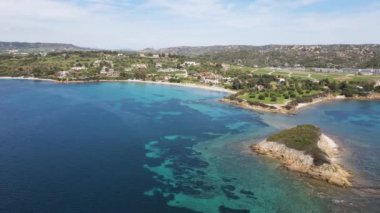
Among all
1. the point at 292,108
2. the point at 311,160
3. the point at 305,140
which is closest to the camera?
the point at 311,160

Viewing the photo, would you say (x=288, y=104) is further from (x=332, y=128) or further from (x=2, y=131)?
(x=2, y=131)

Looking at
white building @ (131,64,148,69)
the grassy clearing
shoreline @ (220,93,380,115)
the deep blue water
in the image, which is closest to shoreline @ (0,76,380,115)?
shoreline @ (220,93,380,115)

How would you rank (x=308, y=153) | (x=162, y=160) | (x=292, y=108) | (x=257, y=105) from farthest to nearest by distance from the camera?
1. (x=257, y=105)
2. (x=292, y=108)
3. (x=162, y=160)
4. (x=308, y=153)

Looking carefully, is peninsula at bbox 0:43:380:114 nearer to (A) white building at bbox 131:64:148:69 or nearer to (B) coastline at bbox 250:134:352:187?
(A) white building at bbox 131:64:148:69

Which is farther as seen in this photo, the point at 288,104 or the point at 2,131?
the point at 288,104

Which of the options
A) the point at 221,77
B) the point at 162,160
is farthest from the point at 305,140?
the point at 221,77

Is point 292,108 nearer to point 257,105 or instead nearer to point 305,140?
point 257,105

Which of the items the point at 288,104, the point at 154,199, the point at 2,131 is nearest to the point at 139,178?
the point at 154,199
